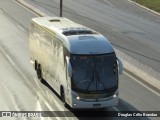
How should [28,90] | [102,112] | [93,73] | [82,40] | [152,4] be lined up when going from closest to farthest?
[93,73] → [82,40] → [102,112] → [28,90] → [152,4]

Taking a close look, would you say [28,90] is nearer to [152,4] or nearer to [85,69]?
[85,69]

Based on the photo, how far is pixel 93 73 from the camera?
1967 centimetres

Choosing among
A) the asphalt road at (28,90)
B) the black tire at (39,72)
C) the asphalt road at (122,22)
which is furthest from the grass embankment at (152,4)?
the black tire at (39,72)

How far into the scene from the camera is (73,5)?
58.0 metres

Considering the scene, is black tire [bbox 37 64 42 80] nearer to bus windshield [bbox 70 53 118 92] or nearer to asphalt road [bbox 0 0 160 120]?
asphalt road [bbox 0 0 160 120]

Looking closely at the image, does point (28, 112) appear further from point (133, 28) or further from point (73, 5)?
point (73, 5)

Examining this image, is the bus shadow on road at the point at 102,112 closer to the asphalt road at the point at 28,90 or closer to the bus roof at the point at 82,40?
the asphalt road at the point at 28,90

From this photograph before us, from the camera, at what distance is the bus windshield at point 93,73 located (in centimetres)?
1955

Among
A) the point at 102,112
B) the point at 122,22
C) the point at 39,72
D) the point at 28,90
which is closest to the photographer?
the point at 102,112

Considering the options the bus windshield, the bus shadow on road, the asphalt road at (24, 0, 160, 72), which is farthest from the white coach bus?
the asphalt road at (24, 0, 160, 72)

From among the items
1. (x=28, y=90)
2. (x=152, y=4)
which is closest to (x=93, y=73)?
(x=28, y=90)

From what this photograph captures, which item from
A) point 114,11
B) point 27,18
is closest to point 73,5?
point 114,11

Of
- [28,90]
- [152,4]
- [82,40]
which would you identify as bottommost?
[152,4]

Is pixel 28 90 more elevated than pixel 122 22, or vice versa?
pixel 28 90
